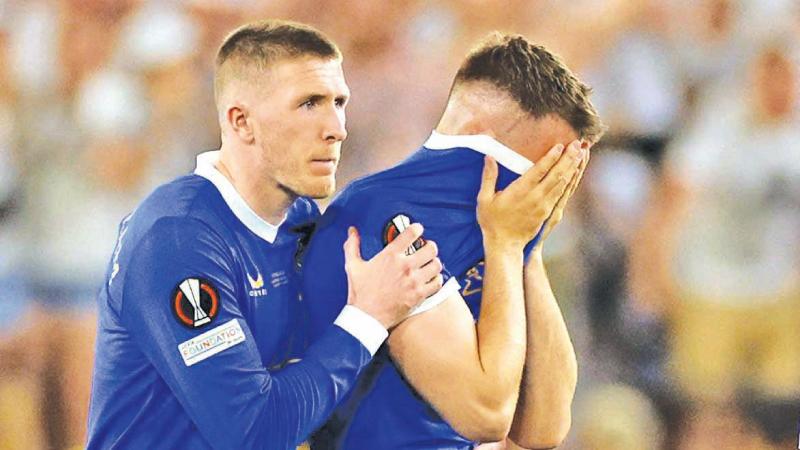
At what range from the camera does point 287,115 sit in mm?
2539

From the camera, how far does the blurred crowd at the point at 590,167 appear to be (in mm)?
5227

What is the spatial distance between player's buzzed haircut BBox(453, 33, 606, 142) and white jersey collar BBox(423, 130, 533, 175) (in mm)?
105

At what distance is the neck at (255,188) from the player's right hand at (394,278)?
0.20 metres

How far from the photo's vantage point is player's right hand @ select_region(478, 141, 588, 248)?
8.53 feet

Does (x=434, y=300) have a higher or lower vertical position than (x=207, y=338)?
lower

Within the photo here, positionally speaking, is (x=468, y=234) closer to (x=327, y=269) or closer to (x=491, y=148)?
(x=491, y=148)

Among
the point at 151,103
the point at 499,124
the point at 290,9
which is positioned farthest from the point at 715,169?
the point at 499,124

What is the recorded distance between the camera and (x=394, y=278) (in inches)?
96.1

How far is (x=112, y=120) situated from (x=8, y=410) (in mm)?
1392

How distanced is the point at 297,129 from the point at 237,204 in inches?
8.2

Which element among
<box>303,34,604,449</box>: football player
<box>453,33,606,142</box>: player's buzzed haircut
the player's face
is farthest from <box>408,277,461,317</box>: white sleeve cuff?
<box>453,33,606,142</box>: player's buzzed haircut

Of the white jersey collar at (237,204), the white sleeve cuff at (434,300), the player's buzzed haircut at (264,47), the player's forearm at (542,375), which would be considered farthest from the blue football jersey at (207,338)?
the player's forearm at (542,375)

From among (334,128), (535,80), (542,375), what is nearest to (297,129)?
(334,128)

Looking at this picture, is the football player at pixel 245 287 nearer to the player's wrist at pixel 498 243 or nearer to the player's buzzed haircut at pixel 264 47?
the player's buzzed haircut at pixel 264 47
